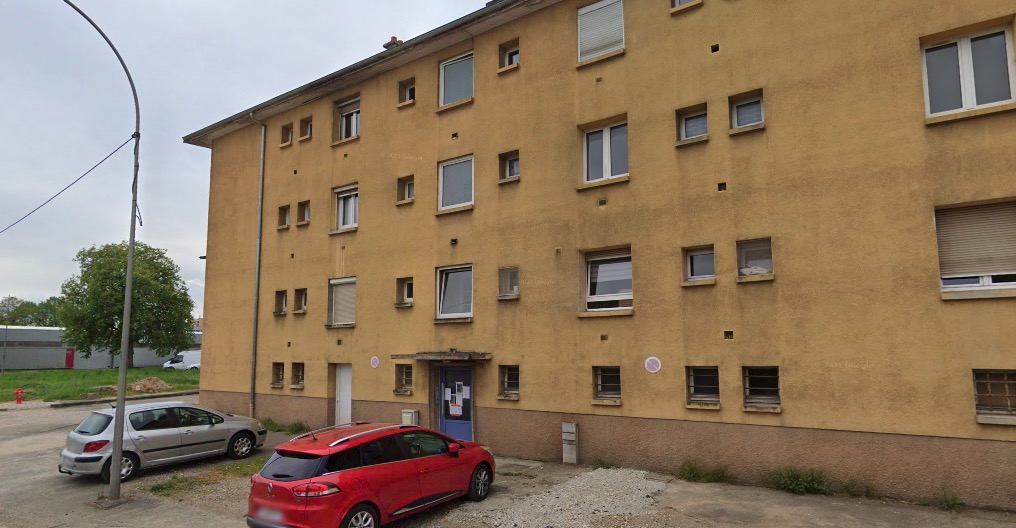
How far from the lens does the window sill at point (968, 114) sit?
916 centimetres

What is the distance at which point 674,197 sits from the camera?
12.0 metres

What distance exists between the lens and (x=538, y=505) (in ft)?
31.4

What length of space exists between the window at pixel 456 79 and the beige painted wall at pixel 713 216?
305 mm

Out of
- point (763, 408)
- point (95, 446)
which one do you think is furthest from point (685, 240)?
point (95, 446)

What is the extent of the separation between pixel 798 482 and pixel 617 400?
3564 mm

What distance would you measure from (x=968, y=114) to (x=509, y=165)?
29.6 ft

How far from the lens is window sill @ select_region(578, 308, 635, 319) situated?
40.6 ft

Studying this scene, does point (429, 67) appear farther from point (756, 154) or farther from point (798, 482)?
point (798, 482)

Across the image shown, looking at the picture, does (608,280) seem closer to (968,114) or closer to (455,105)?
(455,105)

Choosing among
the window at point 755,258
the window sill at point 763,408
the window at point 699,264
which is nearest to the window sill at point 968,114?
the window at point 755,258

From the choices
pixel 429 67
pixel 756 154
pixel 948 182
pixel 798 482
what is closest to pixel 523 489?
pixel 798 482

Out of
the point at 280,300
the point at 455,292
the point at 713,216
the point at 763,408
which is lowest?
the point at 763,408

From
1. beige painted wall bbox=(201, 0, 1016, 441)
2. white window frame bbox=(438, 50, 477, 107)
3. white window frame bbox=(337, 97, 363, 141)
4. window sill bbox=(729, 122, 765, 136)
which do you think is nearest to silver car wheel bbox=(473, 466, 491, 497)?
beige painted wall bbox=(201, 0, 1016, 441)

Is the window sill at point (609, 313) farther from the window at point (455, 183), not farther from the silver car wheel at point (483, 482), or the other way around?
the window at point (455, 183)
